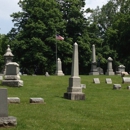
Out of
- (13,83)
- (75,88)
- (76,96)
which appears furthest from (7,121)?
(13,83)

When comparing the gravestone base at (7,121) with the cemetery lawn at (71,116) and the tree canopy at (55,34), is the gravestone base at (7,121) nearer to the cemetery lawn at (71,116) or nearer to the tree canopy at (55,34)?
the cemetery lawn at (71,116)

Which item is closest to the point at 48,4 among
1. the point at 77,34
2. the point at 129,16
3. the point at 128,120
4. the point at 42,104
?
the point at 77,34

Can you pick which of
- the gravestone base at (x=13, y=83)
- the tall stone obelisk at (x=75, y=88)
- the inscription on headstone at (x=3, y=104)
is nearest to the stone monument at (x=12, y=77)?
the gravestone base at (x=13, y=83)

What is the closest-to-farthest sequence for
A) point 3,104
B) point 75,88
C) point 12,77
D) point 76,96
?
point 3,104
point 76,96
point 75,88
point 12,77

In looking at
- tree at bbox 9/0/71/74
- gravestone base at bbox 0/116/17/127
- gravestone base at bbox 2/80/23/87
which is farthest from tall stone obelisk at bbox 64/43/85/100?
tree at bbox 9/0/71/74

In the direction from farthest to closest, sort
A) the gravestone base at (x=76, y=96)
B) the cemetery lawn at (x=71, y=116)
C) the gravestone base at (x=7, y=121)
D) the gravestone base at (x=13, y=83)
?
the gravestone base at (x=13, y=83) < the gravestone base at (x=76, y=96) < the cemetery lawn at (x=71, y=116) < the gravestone base at (x=7, y=121)

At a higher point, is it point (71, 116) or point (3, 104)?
point (3, 104)

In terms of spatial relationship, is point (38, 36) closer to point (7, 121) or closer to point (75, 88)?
point (75, 88)

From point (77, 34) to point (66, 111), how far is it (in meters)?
43.6

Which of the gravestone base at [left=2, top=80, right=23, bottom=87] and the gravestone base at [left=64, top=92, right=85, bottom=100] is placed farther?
the gravestone base at [left=2, top=80, right=23, bottom=87]

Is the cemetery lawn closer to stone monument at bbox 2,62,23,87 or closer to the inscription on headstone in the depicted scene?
the inscription on headstone

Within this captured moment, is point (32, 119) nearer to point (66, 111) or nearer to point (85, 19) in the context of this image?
point (66, 111)

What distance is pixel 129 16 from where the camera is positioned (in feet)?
170

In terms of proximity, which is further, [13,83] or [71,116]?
[13,83]
